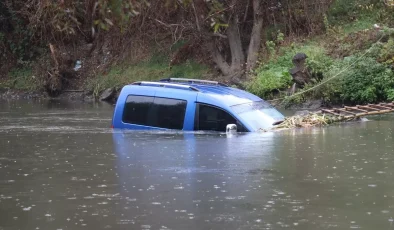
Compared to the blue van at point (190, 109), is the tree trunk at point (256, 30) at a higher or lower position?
higher

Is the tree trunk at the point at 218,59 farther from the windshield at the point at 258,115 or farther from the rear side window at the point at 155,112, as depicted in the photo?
the rear side window at the point at 155,112

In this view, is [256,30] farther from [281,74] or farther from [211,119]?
[211,119]

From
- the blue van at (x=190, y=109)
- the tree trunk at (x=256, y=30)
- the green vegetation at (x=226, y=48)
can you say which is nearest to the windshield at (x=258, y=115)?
the blue van at (x=190, y=109)

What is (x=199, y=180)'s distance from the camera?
10125 millimetres

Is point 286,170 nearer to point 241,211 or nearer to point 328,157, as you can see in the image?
point 328,157

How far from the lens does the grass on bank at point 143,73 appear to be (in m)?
29.7

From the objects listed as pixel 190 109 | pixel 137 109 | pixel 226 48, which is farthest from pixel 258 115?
pixel 226 48

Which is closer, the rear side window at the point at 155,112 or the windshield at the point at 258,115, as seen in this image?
the windshield at the point at 258,115

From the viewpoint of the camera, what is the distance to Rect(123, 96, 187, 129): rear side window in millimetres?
15023

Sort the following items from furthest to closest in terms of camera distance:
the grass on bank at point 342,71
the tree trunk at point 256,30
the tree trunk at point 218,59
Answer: the tree trunk at point 218,59, the tree trunk at point 256,30, the grass on bank at point 342,71

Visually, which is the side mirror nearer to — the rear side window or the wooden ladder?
the rear side window

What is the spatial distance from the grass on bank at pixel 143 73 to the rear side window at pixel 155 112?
13481mm

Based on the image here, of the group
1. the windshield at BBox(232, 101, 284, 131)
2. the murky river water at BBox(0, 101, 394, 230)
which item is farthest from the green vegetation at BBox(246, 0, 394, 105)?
the windshield at BBox(232, 101, 284, 131)

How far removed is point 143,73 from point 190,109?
16193 millimetres
